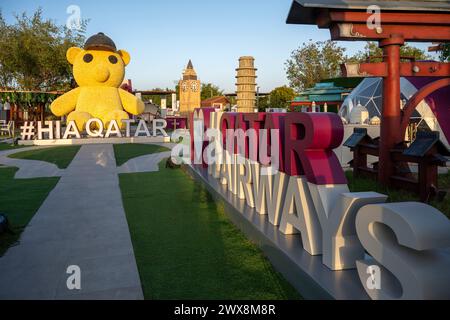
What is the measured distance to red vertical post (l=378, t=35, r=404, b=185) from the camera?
807 centimetres

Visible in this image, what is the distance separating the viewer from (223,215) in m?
6.84

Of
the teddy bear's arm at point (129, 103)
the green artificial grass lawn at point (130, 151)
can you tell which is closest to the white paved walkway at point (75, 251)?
the green artificial grass lawn at point (130, 151)

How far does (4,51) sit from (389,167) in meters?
35.9

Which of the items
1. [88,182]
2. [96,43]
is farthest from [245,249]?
[96,43]

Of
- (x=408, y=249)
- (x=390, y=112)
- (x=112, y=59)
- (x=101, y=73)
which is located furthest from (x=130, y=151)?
(x=408, y=249)

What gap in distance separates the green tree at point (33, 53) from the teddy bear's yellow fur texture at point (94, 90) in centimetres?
1583

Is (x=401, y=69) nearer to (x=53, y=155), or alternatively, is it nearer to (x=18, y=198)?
(x=18, y=198)

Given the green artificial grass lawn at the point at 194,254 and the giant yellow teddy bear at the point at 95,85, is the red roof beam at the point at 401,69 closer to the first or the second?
the green artificial grass lawn at the point at 194,254

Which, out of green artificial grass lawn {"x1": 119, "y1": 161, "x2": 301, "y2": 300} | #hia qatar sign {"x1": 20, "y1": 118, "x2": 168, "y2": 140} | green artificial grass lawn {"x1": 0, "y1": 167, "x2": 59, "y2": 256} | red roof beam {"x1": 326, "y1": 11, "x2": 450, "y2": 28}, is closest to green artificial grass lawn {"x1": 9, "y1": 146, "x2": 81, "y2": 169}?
green artificial grass lawn {"x1": 0, "y1": 167, "x2": 59, "y2": 256}

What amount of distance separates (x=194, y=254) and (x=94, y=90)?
19094 mm

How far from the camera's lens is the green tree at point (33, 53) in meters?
34.8

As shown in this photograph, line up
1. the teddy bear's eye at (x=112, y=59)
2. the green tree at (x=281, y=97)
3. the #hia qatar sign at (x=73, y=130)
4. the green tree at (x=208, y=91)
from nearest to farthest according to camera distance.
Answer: the #hia qatar sign at (x=73, y=130) < the teddy bear's eye at (x=112, y=59) < the green tree at (x=281, y=97) < the green tree at (x=208, y=91)
